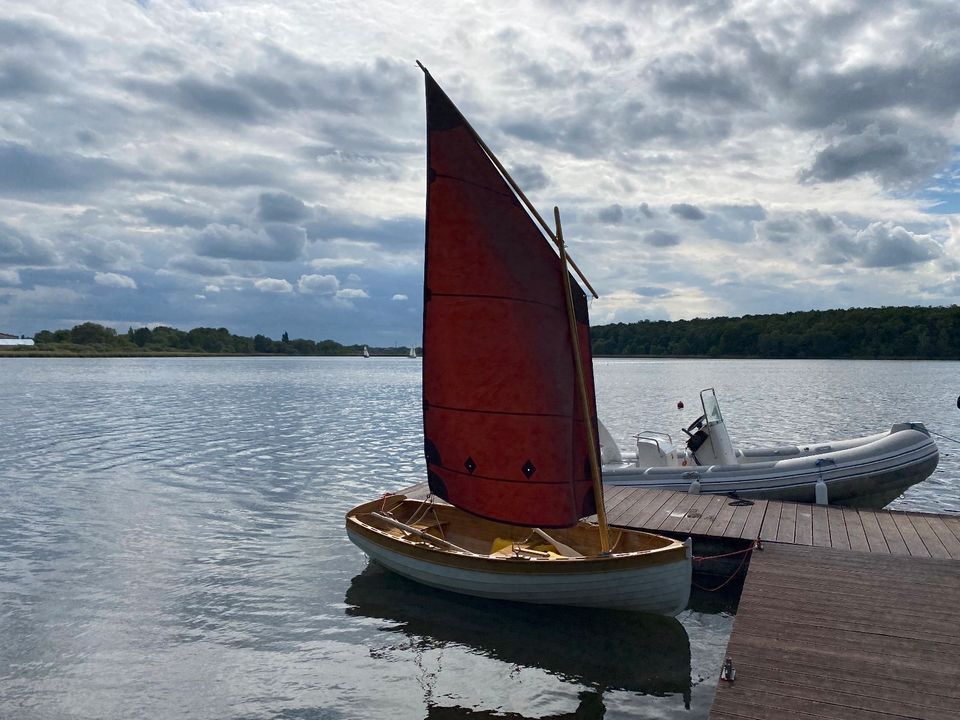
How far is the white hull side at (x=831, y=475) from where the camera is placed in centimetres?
1705

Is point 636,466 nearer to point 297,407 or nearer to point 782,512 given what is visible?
point 782,512

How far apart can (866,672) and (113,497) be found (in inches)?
876

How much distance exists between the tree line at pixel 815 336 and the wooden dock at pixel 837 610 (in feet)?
497

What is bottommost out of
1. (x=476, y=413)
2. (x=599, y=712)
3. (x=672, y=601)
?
(x=599, y=712)

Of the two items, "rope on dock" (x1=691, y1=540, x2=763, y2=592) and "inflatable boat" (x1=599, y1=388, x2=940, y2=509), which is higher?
"inflatable boat" (x1=599, y1=388, x2=940, y2=509)

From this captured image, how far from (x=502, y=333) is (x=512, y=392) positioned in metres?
1.04

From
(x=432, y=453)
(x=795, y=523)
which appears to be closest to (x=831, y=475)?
(x=795, y=523)

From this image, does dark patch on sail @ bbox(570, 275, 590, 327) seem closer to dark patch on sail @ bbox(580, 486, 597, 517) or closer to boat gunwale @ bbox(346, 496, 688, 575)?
dark patch on sail @ bbox(580, 486, 597, 517)

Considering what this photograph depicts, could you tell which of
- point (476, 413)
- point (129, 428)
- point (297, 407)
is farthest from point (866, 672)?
point (297, 407)

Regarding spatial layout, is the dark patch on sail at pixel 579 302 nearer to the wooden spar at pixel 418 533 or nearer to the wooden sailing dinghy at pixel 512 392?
the wooden sailing dinghy at pixel 512 392

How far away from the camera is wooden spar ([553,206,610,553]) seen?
11.5m

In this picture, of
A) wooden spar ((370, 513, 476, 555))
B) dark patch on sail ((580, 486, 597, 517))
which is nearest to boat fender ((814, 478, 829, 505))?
dark patch on sail ((580, 486, 597, 517))

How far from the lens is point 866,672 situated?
7785 mm

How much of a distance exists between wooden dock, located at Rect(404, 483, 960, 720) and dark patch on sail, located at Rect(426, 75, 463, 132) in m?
8.63
